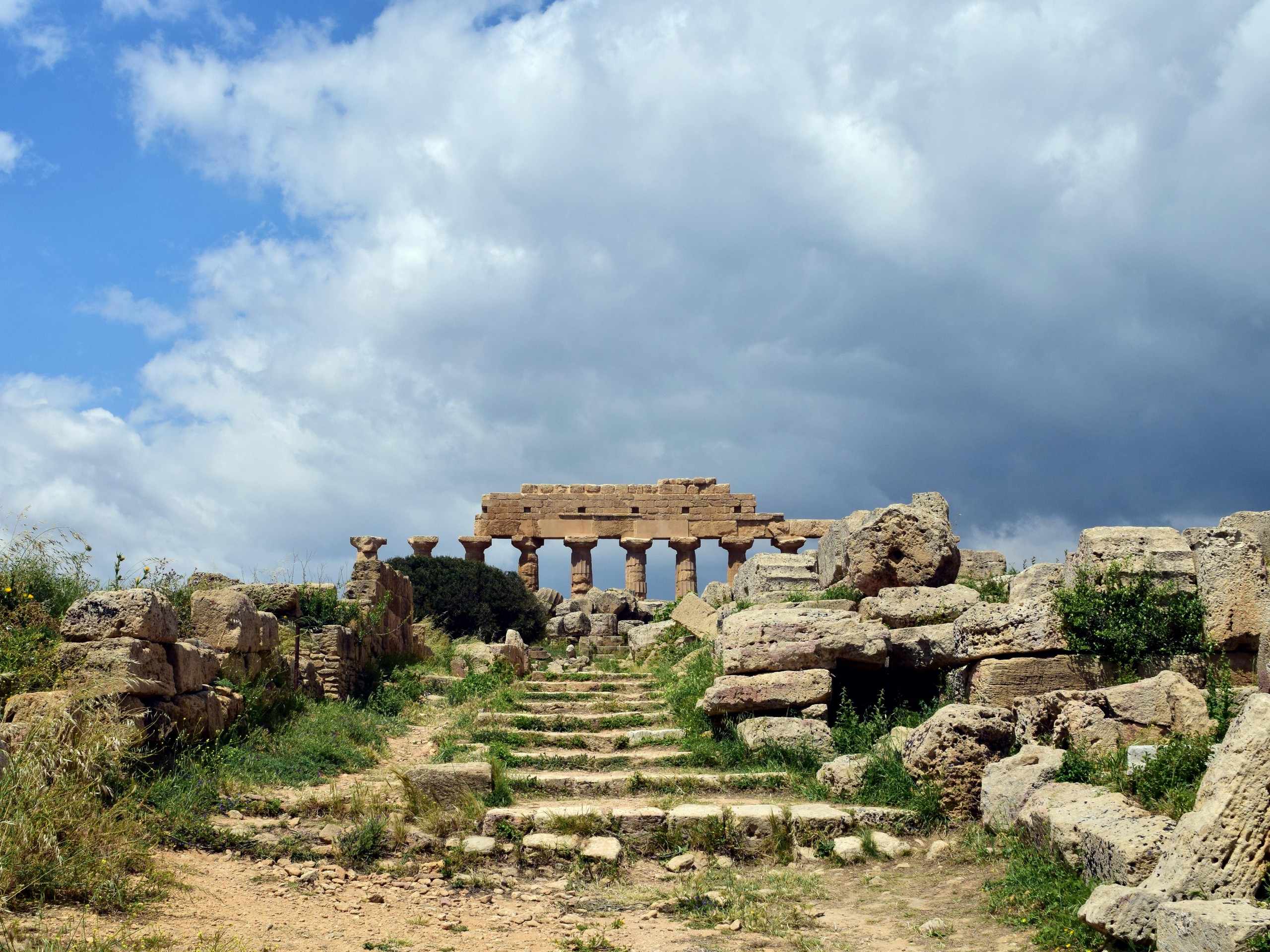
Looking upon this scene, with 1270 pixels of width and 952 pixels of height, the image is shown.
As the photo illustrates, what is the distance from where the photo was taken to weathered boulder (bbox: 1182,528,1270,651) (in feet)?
30.6

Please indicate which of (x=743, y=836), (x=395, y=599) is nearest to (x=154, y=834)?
(x=743, y=836)

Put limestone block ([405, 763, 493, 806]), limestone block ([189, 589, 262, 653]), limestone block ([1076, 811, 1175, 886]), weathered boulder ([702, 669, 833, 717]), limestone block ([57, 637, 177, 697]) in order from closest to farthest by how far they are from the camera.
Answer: limestone block ([1076, 811, 1175, 886])
limestone block ([57, 637, 177, 697])
limestone block ([405, 763, 493, 806])
weathered boulder ([702, 669, 833, 717])
limestone block ([189, 589, 262, 653])

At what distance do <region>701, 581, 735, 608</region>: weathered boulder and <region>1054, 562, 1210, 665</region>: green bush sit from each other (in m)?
9.53

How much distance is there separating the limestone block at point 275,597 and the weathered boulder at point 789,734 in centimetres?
703

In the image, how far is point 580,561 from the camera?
32.0 m

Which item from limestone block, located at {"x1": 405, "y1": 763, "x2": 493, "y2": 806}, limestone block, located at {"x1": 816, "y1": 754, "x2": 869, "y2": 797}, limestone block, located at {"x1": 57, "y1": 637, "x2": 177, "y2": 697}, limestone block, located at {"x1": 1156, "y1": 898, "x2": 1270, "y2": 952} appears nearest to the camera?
limestone block, located at {"x1": 1156, "y1": 898, "x2": 1270, "y2": 952}

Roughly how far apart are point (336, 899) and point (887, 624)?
7304 millimetres

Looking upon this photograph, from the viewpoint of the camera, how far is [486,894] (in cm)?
746

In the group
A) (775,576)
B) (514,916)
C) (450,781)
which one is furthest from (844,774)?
(775,576)

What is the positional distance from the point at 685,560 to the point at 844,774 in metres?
22.6

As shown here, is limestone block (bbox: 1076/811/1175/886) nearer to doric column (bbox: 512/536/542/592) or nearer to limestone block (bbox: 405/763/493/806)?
limestone block (bbox: 405/763/493/806)

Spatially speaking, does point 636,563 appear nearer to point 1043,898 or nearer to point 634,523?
point 634,523

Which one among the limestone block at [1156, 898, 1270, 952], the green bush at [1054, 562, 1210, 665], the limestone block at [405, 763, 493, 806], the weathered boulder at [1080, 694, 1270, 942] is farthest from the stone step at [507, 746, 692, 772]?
the limestone block at [1156, 898, 1270, 952]

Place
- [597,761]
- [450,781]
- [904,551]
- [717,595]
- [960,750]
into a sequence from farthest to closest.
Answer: [717,595], [904,551], [597,761], [450,781], [960,750]
